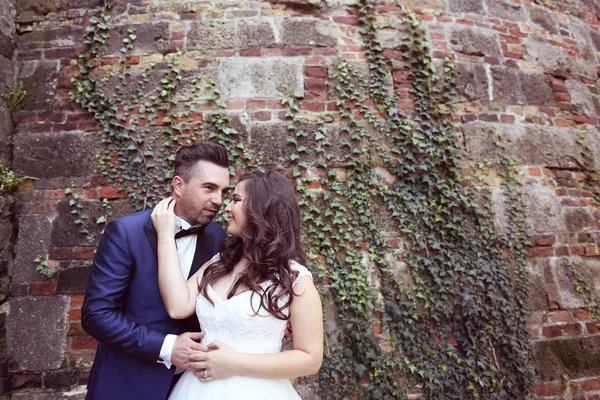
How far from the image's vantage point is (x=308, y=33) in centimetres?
320

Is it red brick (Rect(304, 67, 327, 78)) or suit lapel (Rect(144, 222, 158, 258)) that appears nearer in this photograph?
suit lapel (Rect(144, 222, 158, 258))

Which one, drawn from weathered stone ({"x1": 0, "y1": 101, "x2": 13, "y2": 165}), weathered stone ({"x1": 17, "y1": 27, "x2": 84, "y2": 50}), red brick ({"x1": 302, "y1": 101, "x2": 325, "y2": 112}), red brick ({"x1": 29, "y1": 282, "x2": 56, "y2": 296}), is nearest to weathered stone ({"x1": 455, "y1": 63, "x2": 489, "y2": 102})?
red brick ({"x1": 302, "y1": 101, "x2": 325, "y2": 112})

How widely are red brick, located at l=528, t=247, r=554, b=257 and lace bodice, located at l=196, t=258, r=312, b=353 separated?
7.70 ft

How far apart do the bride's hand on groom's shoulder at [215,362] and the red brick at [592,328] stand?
3032mm

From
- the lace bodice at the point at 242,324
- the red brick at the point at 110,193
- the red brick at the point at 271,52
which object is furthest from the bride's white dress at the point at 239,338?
the red brick at the point at 271,52

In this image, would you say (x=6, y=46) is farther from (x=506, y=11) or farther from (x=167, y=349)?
(x=506, y=11)

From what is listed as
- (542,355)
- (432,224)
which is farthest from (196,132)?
(542,355)

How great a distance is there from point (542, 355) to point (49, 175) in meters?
4.08

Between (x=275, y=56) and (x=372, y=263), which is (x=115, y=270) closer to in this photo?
(x=372, y=263)

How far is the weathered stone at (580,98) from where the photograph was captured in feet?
12.0

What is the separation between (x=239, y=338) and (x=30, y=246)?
6.91 feet

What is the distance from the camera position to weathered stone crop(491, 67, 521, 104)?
340cm

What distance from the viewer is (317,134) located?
3.00 meters

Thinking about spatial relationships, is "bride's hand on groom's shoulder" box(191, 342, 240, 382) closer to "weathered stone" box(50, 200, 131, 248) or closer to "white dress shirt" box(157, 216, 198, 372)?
"white dress shirt" box(157, 216, 198, 372)
